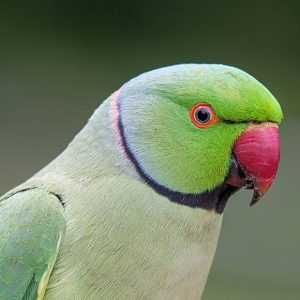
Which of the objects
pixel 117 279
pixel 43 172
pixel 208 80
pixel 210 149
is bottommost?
pixel 117 279

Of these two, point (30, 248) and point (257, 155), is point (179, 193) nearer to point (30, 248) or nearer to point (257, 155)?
point (257, 155)

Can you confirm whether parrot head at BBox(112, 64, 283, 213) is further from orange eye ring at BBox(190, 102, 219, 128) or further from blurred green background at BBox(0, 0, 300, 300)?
blurred green background at BBox(0, 0, 300, 300)

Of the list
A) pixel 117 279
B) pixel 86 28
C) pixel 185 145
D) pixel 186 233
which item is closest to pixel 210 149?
pixel 185 145

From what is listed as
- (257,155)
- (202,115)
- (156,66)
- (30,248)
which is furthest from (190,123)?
(156,66)

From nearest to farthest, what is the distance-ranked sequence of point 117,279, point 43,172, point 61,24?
point 117,279
point 43,172
point 61,24

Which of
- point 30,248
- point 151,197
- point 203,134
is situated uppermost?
point 203,134

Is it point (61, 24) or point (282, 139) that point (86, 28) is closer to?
point (61, 24)

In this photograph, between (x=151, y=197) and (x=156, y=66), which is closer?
(x=151, y=197)
